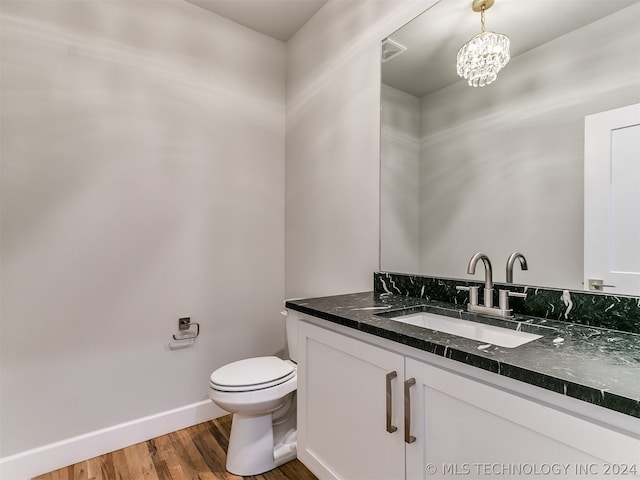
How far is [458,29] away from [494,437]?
1525 millimetres

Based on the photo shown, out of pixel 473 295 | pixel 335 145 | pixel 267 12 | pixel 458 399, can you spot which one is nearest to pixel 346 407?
pixel 458 399

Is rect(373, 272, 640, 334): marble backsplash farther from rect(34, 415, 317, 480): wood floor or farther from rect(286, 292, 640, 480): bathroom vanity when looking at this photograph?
rect(34, 415, 317, 480): wood floor

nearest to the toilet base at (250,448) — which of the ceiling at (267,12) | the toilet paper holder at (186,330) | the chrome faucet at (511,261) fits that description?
the toilet paper holder at (186,330)

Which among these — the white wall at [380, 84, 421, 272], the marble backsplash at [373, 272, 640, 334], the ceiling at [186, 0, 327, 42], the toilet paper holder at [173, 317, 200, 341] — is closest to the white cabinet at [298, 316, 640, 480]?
the marble backsplash at [373, 272, 640, 334]

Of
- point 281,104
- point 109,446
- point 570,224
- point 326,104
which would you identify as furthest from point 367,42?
point 109,446

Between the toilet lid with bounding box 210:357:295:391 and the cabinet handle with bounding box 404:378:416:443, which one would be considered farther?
the toilet lid with bounding box 210:357:295:391

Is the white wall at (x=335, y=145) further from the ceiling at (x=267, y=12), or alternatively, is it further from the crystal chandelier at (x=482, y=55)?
the crystal chandelier at (x=482, y=55)

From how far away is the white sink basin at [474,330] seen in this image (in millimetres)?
1011

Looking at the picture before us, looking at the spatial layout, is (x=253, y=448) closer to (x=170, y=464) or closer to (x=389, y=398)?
(x=170, y=464)

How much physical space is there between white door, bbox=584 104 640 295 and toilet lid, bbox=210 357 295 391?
52.7 inches

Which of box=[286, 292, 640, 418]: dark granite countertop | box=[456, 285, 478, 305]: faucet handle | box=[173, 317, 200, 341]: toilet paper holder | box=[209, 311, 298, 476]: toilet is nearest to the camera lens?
box=[286, 292, 640, 418]: dark granite countertop

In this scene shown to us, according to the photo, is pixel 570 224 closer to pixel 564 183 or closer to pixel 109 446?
pixel 564 183

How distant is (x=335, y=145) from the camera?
2.03 metres

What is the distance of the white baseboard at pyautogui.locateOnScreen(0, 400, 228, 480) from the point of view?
1601 mm
